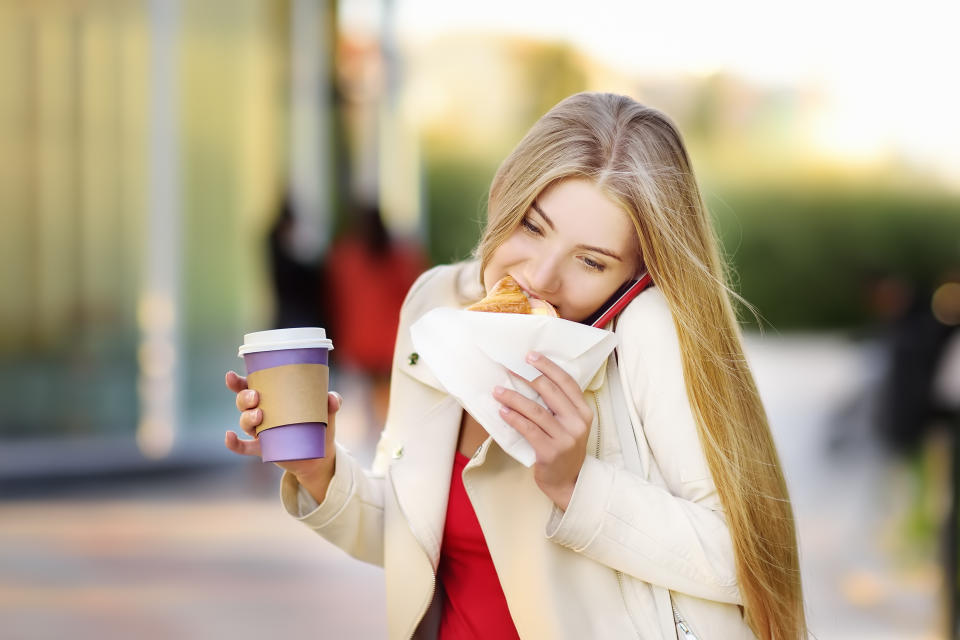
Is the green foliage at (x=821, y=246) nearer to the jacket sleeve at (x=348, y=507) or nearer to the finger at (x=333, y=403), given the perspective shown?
the jacket sleeve at (x=348, y=507)

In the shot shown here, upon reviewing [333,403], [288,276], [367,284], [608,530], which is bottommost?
[367,284]

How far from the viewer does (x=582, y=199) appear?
1648mm

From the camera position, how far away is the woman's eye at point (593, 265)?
166 centimetres

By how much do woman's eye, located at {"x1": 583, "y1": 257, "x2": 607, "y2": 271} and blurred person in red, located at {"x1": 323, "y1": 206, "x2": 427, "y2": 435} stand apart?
6317mm

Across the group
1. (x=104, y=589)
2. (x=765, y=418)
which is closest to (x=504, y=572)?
(x=765, y=418)

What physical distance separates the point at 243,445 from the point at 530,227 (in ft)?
1.92

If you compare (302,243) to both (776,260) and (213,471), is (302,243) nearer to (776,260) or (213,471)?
(213,471)

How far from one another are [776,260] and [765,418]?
18.5m

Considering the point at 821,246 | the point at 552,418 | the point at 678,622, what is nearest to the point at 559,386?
the point at 552,418

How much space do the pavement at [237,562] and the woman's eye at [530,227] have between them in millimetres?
1430

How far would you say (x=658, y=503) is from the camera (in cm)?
157

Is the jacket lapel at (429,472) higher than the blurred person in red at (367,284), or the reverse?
the jacket lapel at (429,472)

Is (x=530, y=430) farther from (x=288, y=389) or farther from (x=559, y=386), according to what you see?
(x=288, y=389)

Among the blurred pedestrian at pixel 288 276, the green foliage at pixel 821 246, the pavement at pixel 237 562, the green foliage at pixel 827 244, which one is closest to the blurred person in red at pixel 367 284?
the blurred pedestrian at pixel 288 276
